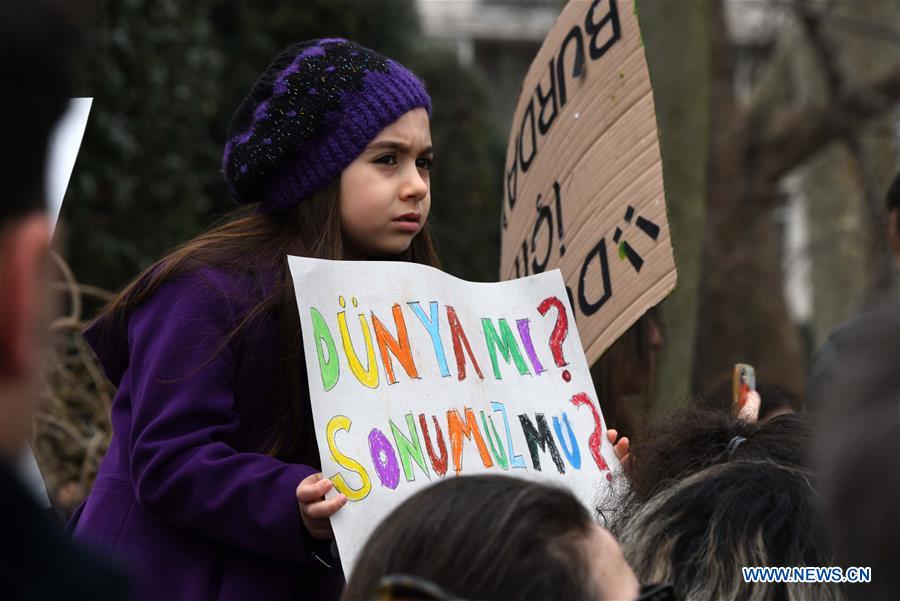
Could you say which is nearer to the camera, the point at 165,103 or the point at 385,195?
the point at 385,195

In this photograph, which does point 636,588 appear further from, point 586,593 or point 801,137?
point 801,137

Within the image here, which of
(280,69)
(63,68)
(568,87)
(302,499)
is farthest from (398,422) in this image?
(63,68)

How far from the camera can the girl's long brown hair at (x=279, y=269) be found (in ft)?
7.03

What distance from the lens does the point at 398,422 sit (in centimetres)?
200

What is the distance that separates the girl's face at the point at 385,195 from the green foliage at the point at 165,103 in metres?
3.10

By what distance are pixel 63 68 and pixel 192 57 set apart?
5.87 m

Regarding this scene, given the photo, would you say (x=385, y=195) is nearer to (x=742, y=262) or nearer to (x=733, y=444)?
(x=733, y=444)

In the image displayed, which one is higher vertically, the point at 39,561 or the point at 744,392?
the point at 39,561

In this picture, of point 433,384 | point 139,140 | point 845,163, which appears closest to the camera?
point 433,384

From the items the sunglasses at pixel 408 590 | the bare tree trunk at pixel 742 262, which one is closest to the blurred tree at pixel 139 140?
the bare tree trunk at pixel 742 262

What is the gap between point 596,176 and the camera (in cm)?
265

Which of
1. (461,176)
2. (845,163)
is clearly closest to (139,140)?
(461,176)

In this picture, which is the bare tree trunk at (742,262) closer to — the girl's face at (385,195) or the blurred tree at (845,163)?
the blurred tree at (845,163)

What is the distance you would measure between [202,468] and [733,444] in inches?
31.5
